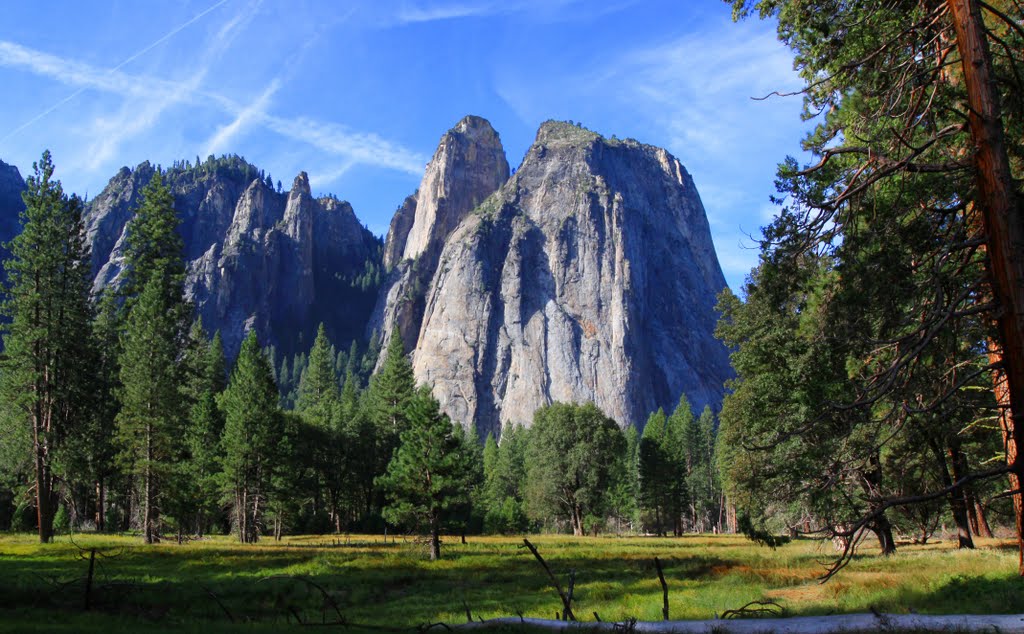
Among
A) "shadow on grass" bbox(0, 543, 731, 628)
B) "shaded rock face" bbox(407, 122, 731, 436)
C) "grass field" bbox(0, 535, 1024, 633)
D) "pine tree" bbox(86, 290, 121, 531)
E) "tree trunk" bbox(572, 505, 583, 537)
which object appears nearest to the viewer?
"grass field" bbox(0, 535, 1024, 633)

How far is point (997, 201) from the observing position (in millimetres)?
6051

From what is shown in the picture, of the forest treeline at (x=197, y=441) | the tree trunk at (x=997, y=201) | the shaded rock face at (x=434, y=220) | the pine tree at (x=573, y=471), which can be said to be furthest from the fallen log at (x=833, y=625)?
the shaded rock face at (x=434, y=220)

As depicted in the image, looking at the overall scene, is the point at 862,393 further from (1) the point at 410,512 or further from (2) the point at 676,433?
(2) the point at 676,433

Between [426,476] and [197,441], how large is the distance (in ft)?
63.8

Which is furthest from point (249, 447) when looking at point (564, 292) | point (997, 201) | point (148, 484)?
point (564, 292)

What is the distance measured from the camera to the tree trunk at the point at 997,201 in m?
5.85

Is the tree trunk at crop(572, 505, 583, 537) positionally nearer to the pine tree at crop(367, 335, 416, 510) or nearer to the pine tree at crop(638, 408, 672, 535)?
the pine tree at crop(638, 408, 672, 535)

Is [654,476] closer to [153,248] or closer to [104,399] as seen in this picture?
[104,399]

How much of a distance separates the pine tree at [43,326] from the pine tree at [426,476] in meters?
15.3

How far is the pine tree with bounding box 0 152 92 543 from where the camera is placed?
1223 inches

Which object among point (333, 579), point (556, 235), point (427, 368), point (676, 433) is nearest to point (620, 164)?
point (556, 235)

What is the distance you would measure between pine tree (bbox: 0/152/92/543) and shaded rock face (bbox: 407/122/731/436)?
107584 mm

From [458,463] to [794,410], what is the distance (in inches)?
630

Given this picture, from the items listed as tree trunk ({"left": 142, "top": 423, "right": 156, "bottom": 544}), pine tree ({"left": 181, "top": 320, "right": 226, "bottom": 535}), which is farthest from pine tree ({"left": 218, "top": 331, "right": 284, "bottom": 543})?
tree trunk ({"left": 142, "top": 423, "right": 156, "bottom": 544})
